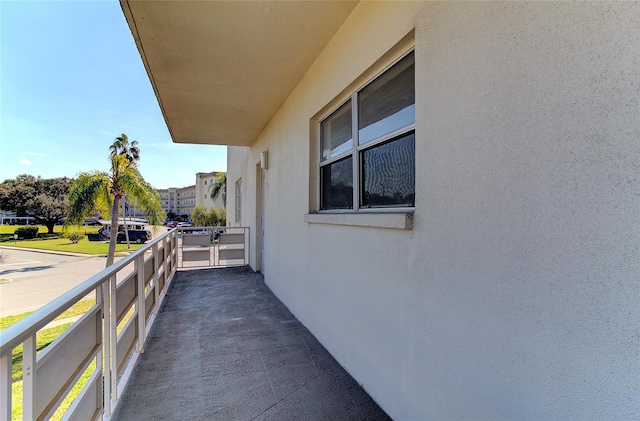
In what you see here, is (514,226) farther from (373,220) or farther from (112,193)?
(112,193)

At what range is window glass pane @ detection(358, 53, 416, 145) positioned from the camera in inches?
76.1

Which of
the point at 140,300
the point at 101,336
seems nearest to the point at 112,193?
the point at 140,300

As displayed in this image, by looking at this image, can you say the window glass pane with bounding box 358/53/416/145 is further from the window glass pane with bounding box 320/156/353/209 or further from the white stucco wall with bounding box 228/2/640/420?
the window glass pane with bounding box 320/156/353/209

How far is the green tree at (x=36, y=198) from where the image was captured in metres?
36.1

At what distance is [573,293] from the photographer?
98 centimetres

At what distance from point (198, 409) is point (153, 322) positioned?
6.40 feet

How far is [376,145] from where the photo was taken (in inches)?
90.5

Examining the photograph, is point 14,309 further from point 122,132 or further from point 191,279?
point 122,132

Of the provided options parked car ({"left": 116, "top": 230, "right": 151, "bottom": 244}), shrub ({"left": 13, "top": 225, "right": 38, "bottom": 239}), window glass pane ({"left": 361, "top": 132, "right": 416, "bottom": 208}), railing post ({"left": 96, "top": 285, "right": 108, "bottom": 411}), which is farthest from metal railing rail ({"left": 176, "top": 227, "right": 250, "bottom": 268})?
shrub ({"left": 13, "top": 225, "right": 38, "bottom": 239})

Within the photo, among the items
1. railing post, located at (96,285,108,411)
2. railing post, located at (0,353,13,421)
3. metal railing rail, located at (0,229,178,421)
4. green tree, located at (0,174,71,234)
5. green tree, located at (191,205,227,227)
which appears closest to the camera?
railing post, located at (0,353,13,421)

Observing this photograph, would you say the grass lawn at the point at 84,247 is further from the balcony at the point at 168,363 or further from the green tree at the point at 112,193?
the balcony at the point at 168,363

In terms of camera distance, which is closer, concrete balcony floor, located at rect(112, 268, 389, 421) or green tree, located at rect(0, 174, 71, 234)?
concrete balcony floor, located at rect(112, 268, 389, 421)

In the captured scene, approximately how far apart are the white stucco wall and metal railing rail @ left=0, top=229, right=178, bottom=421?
1.64 meters

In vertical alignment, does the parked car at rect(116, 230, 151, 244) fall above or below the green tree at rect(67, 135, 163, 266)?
below
